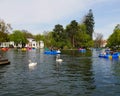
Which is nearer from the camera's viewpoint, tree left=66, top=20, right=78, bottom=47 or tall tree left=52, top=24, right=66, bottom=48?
tall tree left=52, top=24, right=66, bottom=48

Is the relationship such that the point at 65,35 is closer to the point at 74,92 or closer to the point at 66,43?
the point at 66,43

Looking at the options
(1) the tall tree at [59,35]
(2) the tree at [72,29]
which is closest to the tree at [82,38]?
(2) the tree at [72,29]

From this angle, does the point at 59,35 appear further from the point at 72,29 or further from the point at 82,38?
the point at 82,38

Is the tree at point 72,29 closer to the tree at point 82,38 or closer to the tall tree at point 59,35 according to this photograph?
the tree at point 82,38

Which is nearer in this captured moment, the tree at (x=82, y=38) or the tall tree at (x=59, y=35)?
the tall tree at (x=59, y=35)

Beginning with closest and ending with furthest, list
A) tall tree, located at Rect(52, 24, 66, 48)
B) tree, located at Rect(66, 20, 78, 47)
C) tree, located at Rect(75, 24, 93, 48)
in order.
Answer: tall tree, located at Rect(52, 24, 66, 48), tree, located at Rect(66, 20, 78, 47), tree, located at Rect(75, 24, 93, 48)

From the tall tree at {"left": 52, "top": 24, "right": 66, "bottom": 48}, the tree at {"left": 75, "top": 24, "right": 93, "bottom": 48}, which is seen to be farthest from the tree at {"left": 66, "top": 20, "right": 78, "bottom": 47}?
the tall tree at {"left": 52, "top": 24, "right": 66, "bottom": 48}

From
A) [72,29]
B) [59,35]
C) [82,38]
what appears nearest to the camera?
[59,35]

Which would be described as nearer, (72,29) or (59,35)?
(59,35)

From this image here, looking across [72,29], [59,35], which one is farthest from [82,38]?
[59,35]

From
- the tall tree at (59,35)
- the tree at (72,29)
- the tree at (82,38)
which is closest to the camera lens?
the tall tree at (59,35)

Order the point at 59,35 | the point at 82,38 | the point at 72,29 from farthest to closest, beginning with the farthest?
the point at 72,29, the point at 82,38, the point at 59,35

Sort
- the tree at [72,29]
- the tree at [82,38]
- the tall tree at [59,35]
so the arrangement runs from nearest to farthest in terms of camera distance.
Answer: the tall tree at [59,35] → the tree at [72,29] → the tree at [82,38]

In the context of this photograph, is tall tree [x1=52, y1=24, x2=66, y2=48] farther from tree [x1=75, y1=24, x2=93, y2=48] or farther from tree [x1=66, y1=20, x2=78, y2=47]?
tree [x1=75, y1=24, x2=93, y2=48]
